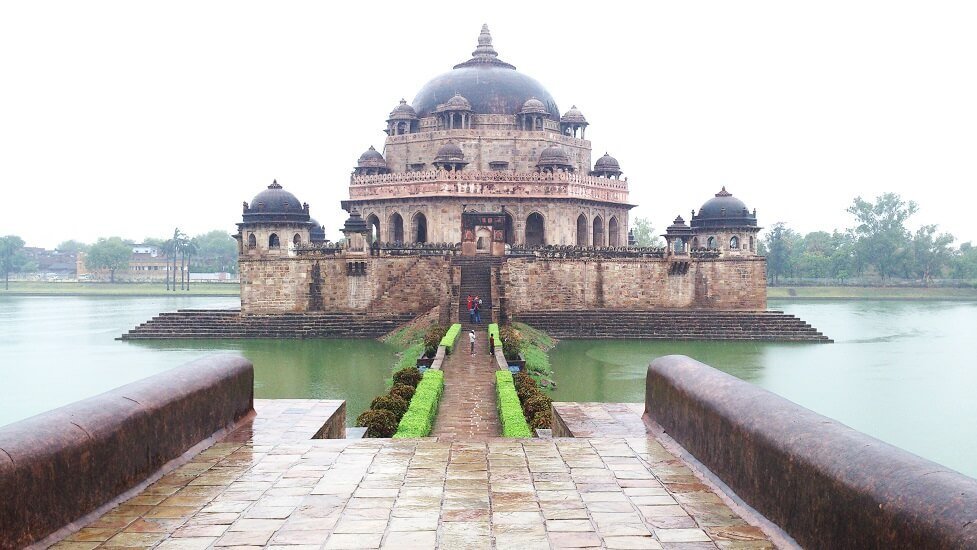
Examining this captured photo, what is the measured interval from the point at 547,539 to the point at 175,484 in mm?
2600

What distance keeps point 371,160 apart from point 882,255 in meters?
48.0

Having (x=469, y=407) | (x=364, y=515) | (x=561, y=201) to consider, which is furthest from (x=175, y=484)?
(x=561, y=201)

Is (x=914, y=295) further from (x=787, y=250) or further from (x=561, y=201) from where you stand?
(x=561, y=201)

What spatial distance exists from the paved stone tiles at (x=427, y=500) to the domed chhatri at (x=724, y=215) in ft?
93.9

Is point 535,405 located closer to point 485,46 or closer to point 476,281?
point 476,281

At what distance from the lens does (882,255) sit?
71.4 m

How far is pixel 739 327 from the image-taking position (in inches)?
1187

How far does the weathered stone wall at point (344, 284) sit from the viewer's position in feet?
104

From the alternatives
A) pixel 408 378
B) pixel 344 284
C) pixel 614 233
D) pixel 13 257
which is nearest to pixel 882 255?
pixel 614 233

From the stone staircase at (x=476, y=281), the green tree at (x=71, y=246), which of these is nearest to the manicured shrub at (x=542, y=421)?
the stone staircase at (x=476, y=281)

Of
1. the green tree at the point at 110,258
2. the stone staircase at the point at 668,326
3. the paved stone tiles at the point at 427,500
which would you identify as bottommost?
the stone staircase at the point at 668,326

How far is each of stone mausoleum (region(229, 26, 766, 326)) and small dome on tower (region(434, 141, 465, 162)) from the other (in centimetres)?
5

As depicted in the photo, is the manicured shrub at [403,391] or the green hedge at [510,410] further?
the manicured shrub at [403,391]

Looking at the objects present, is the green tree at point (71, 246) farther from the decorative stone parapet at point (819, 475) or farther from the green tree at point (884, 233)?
the decorative stone parapet at point (819, 475)
